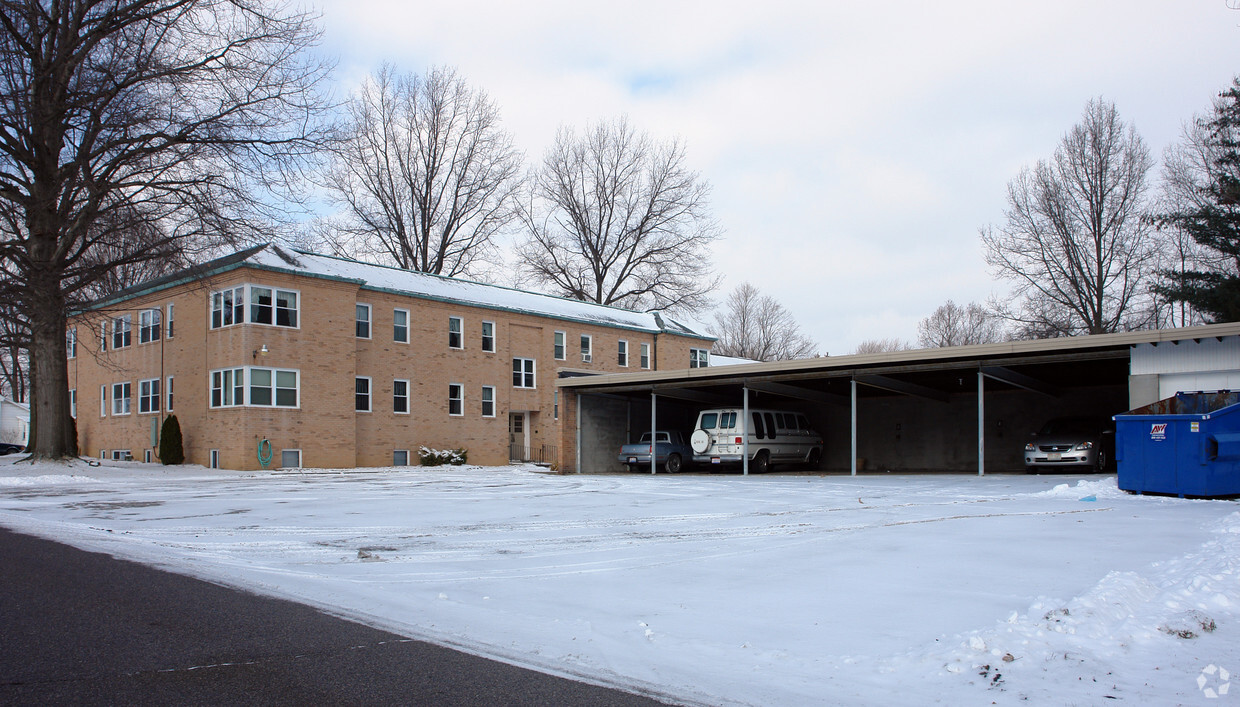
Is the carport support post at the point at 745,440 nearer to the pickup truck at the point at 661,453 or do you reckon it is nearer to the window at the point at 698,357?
the pickup truck at the point at 661,453

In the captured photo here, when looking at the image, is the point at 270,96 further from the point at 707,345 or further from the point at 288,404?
the point at 707,345

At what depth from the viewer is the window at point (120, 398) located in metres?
35.0

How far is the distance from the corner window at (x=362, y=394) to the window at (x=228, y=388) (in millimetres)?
4461

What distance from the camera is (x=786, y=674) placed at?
5.32m

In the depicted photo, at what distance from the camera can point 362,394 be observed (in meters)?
32.6

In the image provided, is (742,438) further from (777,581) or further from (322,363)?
(777,581)

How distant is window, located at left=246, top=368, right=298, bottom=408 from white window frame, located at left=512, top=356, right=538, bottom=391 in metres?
10.9

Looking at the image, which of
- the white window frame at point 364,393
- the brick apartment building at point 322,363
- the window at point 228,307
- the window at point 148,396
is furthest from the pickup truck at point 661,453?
the window at point 148,396

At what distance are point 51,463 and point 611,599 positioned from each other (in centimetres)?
2379

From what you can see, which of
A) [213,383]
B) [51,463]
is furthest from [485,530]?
[213,383]

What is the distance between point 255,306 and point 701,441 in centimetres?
1555

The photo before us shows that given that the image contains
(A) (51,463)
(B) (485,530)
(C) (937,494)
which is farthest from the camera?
(A) (51,463)

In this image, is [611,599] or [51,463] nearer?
[611,599]

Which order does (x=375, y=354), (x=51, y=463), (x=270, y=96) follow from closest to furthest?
(x=270, y=96), (x=51, y=463), (x=375, y=354)
